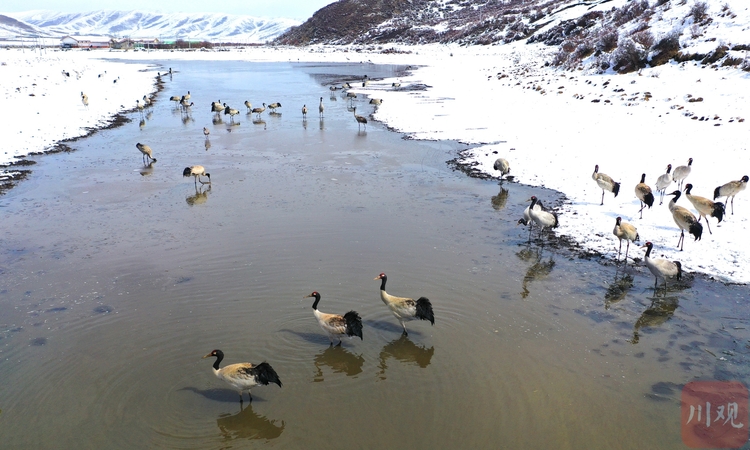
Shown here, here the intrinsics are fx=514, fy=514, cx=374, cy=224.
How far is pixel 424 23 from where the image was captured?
131500 mm

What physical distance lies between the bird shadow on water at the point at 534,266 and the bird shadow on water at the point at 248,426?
6.02 metres

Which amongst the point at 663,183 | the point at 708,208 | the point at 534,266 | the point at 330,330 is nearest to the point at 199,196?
the point at 330,330

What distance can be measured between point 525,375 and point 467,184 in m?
11.2

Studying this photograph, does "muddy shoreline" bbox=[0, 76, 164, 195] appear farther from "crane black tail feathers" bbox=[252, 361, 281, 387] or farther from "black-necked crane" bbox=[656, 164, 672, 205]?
"black-necked crane" bbox=[656, 164, 672, 205]

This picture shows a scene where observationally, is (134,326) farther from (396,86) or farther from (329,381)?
(396,86)

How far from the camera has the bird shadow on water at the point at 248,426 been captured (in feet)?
24.0

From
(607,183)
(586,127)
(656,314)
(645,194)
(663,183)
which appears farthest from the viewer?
(586,127)

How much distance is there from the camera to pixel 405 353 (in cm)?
933

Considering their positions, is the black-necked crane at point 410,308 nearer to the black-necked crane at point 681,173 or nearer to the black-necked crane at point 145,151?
the black-necked crane at point 681,173

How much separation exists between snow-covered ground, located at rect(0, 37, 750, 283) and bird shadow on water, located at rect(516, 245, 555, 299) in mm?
1503

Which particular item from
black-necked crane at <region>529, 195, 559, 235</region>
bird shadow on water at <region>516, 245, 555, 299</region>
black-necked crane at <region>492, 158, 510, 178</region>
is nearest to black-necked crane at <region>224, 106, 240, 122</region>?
black-necked crane at <region>492, 158, 510, 178</region>

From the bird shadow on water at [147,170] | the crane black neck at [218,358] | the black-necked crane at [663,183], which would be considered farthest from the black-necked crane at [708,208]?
the bird shadow on water at [147,170]

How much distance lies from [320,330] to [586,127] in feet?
65.5

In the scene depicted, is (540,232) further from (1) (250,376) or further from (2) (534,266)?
(1) (250,376)
